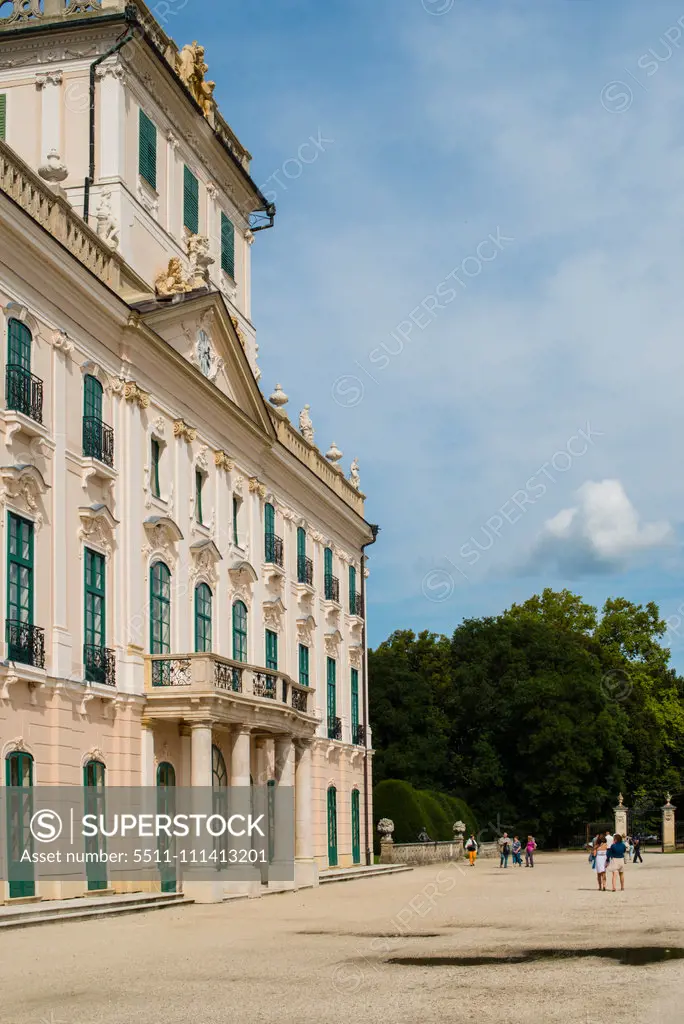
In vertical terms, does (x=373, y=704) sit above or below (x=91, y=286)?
below

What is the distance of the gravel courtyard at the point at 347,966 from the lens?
11641 millimetres

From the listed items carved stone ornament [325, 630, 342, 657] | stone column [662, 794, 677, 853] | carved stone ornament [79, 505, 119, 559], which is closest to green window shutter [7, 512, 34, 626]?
carved stone ornament [79, 505, 119, 559]

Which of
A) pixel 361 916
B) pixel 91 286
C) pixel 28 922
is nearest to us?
pixel 28 922

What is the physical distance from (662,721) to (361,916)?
58.7 metres

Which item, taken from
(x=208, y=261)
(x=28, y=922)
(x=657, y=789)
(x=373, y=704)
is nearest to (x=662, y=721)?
(x=657, y=789)

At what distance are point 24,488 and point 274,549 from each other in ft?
52.7

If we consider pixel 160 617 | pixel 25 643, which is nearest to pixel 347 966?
pixel 25 643

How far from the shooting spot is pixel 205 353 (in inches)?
1380

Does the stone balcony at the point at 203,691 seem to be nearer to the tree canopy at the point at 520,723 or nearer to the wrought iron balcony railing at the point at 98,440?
the wrought iron balcony railing at the point at 98,440

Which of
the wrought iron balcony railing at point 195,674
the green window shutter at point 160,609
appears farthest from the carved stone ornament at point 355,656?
the green window shutter at point 160,609

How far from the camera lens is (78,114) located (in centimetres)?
3341

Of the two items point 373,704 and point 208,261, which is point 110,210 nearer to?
point 208,261

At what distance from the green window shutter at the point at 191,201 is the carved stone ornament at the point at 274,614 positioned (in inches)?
426

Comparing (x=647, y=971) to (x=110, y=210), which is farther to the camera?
(x=110, y=210)
